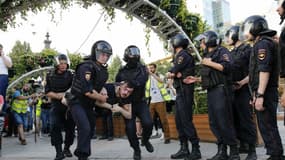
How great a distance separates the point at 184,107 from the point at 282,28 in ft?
6.37

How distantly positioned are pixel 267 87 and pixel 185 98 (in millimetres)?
1355

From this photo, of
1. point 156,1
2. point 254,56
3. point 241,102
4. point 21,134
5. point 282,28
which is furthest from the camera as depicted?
point 156,1

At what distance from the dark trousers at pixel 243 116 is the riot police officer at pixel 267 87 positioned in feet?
3.53

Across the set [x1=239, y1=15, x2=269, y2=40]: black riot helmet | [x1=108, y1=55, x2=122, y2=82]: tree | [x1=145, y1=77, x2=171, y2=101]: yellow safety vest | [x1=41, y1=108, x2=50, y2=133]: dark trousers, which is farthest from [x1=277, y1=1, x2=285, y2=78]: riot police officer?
[x1=41, y1=108, x2=50, y2=133]: dark trousers

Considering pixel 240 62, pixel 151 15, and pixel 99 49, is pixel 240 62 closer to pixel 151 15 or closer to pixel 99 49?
pixel 99 49

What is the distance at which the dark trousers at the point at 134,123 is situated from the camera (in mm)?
5273

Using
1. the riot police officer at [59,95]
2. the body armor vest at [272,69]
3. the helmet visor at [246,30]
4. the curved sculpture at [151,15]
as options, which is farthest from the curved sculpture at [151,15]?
the body armor vest at [272,69]

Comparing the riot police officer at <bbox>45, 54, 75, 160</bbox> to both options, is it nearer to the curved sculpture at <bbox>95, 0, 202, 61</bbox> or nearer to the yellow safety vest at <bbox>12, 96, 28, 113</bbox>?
the yellow safety vest at <bbox>12, 96, 28, 113</bbox>

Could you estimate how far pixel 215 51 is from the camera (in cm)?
495

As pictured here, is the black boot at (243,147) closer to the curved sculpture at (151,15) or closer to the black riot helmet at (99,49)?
the black riot helmet at (99,49)

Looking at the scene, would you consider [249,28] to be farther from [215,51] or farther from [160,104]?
[160,104]

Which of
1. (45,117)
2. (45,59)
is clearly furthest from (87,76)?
(45,59)

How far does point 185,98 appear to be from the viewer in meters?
5.19

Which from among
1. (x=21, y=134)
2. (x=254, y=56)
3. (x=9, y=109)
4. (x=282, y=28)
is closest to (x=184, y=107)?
(x=254, y=56)
